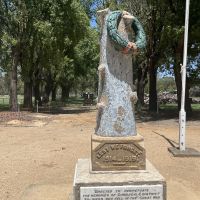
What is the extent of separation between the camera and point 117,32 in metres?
6.59

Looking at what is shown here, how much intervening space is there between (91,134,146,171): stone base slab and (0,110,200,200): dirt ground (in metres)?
2.06

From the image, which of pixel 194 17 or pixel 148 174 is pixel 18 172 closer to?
pixel 148 174

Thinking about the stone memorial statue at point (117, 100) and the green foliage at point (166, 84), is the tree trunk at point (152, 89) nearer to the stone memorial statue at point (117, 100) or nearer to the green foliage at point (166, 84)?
the stone memorial statue at point (117, 100)

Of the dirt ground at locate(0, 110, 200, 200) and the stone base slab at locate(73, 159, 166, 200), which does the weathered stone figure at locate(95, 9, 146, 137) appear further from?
the dirt ground at locate(0, 110, 200, 200)

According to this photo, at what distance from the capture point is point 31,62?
1465 inches

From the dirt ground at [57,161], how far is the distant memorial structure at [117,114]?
2098mm

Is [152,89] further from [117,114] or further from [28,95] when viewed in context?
[117,114]

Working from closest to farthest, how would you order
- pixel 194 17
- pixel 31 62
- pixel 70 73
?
1. pixel 194 17
2. pixel 31 62
3. pixel 70 73

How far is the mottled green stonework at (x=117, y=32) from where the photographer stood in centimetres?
651

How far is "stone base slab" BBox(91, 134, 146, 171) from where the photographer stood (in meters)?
6.56

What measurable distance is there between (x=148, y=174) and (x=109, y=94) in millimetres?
1273

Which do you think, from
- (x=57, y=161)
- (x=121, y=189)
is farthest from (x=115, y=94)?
(x=57, y=161)

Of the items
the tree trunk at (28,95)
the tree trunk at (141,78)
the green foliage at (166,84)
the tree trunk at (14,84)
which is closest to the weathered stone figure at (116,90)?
the tree trunk at (14,84)

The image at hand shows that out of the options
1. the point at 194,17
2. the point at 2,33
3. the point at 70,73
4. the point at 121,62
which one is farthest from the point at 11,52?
the point at 121,62
